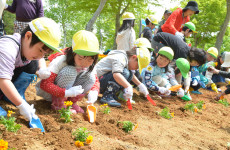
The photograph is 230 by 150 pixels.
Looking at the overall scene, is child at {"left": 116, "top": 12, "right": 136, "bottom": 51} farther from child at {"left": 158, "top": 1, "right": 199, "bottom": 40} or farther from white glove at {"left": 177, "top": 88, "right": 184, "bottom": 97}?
white glove at {"left": 177, "top": 88, "right": 184, "bottom": 97}

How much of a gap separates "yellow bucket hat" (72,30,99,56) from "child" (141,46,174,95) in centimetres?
215

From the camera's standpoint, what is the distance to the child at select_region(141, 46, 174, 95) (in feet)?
13.1

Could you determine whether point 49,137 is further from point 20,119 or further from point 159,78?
point 159,78

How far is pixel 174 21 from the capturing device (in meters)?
4.90

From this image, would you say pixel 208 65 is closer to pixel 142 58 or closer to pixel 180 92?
pixel 180 92

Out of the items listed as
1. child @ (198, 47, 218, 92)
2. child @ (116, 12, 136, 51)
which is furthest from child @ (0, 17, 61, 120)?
child @ (198, 47, 218, 92)

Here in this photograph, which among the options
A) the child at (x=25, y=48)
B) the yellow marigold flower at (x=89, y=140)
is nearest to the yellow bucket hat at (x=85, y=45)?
the child at (x=25, y=48)

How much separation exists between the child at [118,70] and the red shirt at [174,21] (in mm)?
2058

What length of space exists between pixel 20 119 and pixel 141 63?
175cm

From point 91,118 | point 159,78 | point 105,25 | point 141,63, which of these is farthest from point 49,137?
point 105,25

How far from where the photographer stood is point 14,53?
1.79m

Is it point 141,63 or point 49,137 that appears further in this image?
point 141,63

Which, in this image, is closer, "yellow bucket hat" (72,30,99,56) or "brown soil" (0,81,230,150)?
"brown soil" (0,81,230,150)

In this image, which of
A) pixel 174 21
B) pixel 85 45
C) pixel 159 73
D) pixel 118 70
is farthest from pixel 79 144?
pixel 174 21
